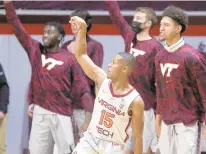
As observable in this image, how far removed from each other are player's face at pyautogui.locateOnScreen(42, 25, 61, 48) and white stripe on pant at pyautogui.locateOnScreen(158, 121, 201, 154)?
1.82m

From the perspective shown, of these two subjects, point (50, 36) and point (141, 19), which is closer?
point (141, 19)

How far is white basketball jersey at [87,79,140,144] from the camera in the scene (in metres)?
7.37

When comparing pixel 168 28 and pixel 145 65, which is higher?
pixel 168 28

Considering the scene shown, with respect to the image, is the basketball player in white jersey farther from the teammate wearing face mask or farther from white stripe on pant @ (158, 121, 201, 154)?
the teammate wearing face mask

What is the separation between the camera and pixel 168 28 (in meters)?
8.05

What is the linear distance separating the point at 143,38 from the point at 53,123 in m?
1.31

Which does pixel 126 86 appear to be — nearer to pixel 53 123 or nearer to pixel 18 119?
pixel 53 123

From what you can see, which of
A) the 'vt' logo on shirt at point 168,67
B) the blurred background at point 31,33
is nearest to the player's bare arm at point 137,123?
the 'vt' logo on shirt at point 168,67

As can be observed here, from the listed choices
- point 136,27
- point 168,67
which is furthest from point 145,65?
point 168,67

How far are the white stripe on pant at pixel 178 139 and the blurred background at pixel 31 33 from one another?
2.18m

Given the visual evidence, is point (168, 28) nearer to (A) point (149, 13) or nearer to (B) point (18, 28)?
(A) point (149, 13)

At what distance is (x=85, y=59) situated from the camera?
24.8 feet

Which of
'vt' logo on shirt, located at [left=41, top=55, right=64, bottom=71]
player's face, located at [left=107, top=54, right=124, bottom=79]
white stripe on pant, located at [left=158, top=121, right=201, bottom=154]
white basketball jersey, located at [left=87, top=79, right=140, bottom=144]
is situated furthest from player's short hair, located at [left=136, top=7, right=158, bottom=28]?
white basketball jersey, located at [left=87, top=79, right=140, bottom=144]

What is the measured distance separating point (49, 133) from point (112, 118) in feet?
6.44
